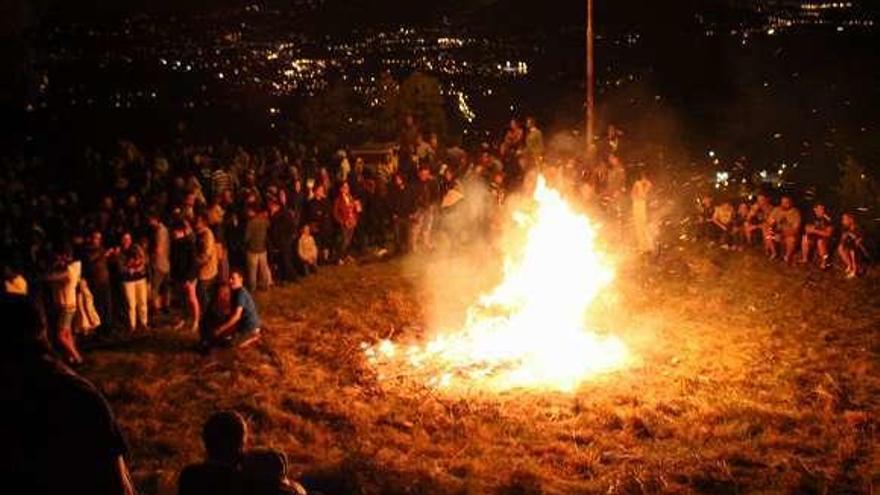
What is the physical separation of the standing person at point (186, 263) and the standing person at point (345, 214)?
4115mm

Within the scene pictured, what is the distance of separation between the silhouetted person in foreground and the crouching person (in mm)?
8597

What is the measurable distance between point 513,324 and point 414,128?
12.4m

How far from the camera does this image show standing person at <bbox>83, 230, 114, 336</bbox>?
12.6 metres

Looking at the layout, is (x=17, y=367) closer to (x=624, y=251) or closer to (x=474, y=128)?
(x=624, y=251)

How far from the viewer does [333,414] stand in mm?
10523

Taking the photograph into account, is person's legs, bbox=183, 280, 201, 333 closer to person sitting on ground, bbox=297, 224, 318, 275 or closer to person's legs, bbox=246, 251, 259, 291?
person's legs, bbox=246, 251, 259, 291

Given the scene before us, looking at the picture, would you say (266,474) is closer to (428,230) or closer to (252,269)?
(252,269)

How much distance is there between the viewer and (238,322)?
12719mm

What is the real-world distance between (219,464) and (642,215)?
14.2 meters

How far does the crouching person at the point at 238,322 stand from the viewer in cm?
1262

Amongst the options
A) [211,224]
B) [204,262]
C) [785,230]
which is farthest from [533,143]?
[204,262]

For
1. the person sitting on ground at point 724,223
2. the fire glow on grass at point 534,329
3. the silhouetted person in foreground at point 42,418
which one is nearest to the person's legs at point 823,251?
the person sitting on ground at point 724,223

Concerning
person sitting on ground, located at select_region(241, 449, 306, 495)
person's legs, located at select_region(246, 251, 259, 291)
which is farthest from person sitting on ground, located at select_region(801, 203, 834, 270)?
person sitting on ground, located at select_region(241, 449, 306, 495)

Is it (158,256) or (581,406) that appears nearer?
(581,406)
